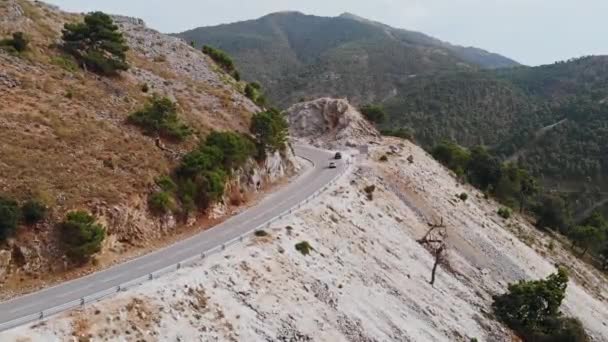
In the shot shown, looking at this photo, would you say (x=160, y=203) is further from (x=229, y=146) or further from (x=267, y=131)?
A: (x=267, y=131)

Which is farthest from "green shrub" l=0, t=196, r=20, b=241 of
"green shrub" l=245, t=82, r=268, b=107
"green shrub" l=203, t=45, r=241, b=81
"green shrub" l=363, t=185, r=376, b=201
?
"green shrub" l=203, t=45, r=241, b=81

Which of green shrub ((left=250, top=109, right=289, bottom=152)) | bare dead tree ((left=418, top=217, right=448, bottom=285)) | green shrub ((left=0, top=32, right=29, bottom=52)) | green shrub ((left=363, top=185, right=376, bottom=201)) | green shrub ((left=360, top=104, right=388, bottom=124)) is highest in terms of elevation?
green shrub ((left=0, top=32, right=29, bottom=52))

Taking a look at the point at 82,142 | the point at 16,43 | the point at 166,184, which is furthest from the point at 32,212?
the point at 16,43

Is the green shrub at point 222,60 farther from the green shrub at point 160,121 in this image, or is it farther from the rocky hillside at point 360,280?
the green shrub at point 160,121

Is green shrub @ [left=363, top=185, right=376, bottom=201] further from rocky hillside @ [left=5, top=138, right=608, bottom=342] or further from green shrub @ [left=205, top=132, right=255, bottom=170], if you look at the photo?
green shrub @ [left=205, top=132, right=255, bottom=170]

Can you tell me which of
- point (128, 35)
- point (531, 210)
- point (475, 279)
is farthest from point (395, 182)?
point (531, 210)
